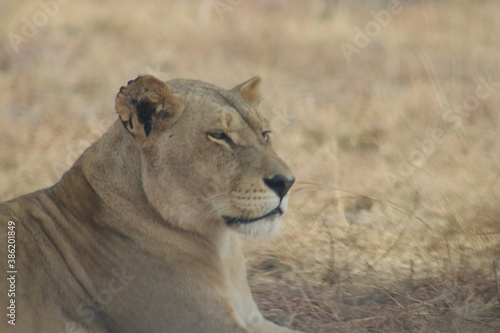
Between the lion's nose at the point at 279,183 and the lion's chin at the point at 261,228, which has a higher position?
the lion's nose at the point at 279,183

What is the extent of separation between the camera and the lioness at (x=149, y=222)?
10.6 feet

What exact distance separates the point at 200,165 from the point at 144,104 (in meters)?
0.34

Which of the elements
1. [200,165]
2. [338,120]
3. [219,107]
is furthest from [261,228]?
[338,120]

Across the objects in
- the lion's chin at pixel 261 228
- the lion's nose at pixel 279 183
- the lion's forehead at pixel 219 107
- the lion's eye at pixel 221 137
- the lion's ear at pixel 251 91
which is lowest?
the lion's chin at pixel 261 228

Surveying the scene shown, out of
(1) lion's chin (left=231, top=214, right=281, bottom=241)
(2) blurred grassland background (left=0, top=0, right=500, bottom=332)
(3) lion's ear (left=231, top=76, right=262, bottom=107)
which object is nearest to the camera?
(1) lion's chin (left=231, top=214, right=281, bottom=241)

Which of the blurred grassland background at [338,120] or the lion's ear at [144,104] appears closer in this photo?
the lion's ear at [144,104]

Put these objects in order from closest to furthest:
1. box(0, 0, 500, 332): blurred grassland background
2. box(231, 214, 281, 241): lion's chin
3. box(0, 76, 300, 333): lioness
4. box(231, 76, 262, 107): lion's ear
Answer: box(0, 76, 300, 333): lioness, box(231, 214, 281, 241): lion's chin, box(231, 76, 262, 107): lion's ear, box(0, 0, 500, 332): blurred grassland background

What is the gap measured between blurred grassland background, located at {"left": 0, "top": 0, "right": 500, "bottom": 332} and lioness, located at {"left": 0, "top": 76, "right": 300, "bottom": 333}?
85 centimetres

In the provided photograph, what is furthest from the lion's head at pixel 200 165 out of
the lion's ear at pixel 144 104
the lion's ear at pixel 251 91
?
the lion's ear at pixel 251 91

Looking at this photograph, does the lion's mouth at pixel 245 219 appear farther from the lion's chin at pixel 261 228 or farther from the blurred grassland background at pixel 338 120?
the blurred grassland background at pixel 338 120

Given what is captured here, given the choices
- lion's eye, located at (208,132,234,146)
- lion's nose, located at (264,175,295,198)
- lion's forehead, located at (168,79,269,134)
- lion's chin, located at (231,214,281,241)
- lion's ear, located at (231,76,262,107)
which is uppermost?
lion's ear, located at (231,76,262,107)

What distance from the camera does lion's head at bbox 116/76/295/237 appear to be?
130 inches

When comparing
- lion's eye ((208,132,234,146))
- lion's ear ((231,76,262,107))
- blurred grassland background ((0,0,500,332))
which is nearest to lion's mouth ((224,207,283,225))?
lion's eye ((208,132,234,146))

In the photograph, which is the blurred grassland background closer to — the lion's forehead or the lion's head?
the lion's head
